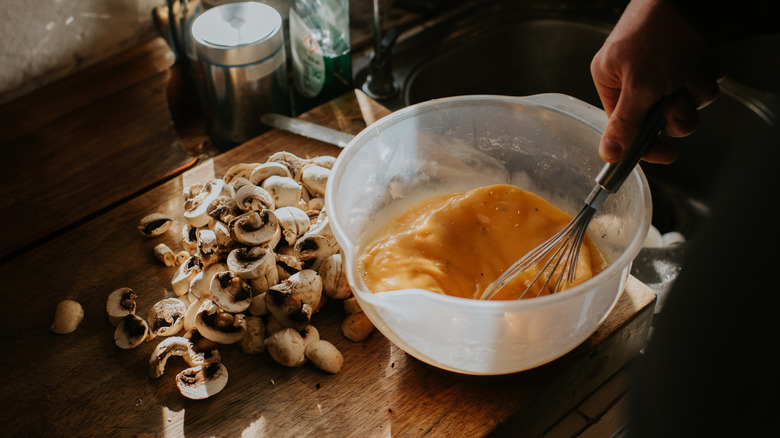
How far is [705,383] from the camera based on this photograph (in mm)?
279

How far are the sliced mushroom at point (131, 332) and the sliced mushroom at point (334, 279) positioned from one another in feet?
0.64

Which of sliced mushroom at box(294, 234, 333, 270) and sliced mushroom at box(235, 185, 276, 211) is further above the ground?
A: sliced mushroom at box(235, 185, 276, 211)

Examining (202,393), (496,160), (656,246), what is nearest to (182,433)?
(202,393)

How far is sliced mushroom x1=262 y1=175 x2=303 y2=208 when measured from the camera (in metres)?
0.75

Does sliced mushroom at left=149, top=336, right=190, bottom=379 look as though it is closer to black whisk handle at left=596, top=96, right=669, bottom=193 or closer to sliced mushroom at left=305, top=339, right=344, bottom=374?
sliced mushroom at left=305, top=339, right=344, bottom=374

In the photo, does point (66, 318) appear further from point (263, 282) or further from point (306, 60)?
point (306, 60)

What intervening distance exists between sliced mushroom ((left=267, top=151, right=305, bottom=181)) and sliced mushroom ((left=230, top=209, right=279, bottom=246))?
143 millimetres

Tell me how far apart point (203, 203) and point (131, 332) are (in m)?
0.17

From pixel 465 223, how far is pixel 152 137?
0.54m

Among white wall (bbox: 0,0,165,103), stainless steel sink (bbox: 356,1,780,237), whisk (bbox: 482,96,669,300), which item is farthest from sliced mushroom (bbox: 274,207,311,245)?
white wall (bbox: 0,0,165,103)

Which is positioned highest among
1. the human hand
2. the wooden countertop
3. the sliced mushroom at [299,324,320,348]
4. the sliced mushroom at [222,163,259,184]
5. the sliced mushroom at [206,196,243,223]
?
the human hand

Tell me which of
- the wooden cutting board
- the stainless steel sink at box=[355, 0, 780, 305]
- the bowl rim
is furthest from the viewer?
the stainless steel sink at box=[355, 0, 780, 305]

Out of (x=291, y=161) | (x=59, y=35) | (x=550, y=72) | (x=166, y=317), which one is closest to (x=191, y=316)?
(x=166, y=317)

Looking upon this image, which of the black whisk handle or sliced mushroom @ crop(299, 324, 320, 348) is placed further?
sliced mushroom @ crop(299, 324, 320, 348)
